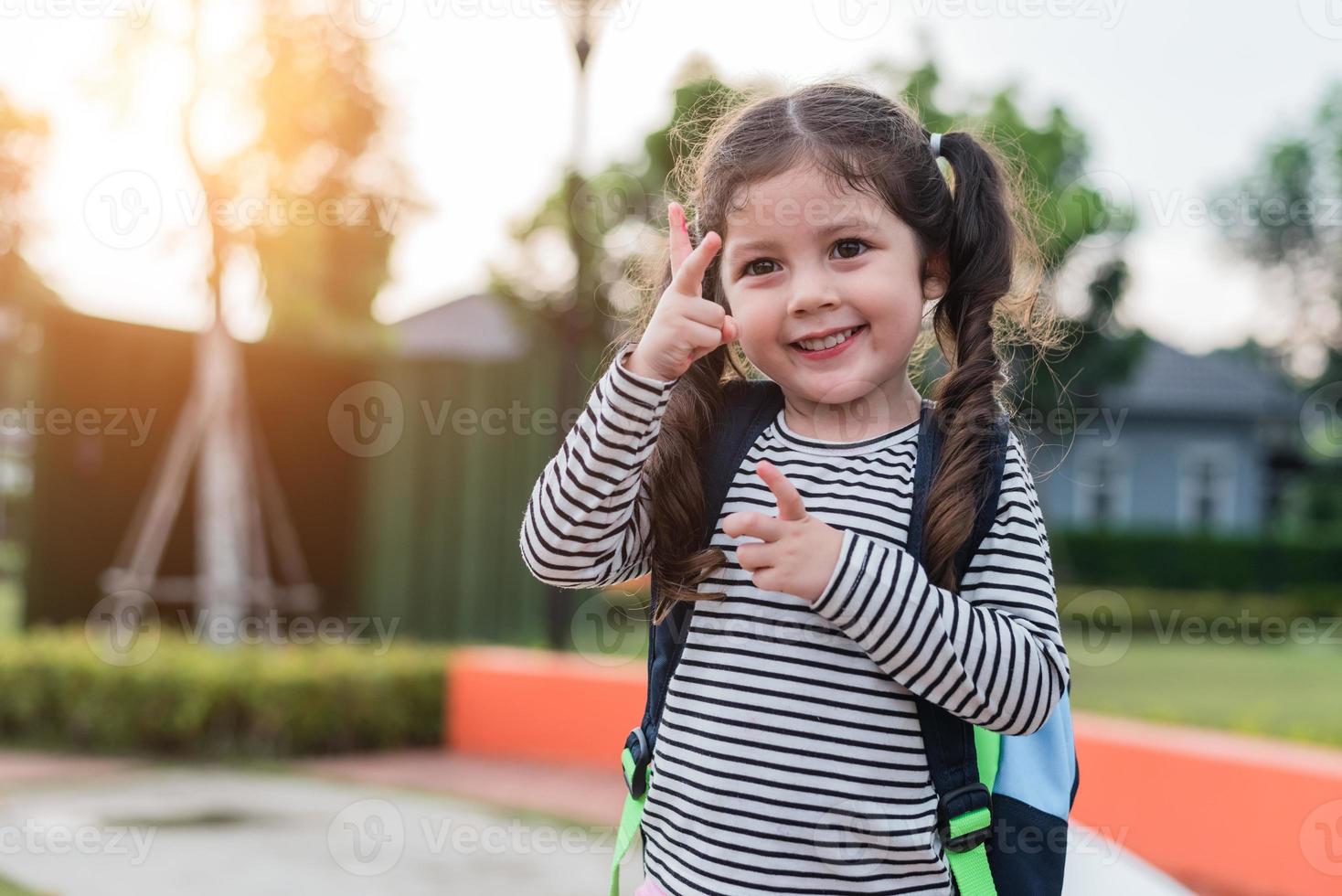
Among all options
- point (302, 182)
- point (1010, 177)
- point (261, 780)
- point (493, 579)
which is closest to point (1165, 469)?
point (493, 579)

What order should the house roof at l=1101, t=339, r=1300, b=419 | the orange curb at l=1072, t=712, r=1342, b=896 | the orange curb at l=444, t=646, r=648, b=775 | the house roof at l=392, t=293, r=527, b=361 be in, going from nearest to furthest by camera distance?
the orange curb at l=1072, t=712, r=1342, b=896 → the orange curb at l=444, t=646, r=648, b=775 → the house roof at l=1101, t=339, r=1300, b=419 → the house roof at l=392, t=293, r=527, b=361

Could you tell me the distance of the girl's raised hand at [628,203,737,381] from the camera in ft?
4.33

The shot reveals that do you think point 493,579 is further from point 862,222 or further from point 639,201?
point 862,222

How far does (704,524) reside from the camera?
146 centimetres

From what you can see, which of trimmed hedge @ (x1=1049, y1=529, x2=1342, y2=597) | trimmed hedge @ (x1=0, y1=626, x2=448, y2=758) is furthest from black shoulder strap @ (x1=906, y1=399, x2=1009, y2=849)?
trimmed hedge @ (x1=1049, y1=529, x2=1342, y2=597)

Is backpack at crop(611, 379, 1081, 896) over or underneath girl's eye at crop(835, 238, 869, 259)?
underneath

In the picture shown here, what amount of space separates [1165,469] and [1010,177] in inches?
1041

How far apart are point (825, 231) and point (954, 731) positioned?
1.87 feet

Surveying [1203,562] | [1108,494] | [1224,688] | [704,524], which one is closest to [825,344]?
[704,524]

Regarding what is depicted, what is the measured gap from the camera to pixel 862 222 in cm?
142

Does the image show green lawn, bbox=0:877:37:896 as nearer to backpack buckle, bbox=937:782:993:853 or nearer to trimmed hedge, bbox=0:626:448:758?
trimmed hedge, bbox=0:626:448:758

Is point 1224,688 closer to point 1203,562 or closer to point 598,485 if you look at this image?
point 598,485

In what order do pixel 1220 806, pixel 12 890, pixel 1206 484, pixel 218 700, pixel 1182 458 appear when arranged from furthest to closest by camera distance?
1. pixel 1206 484
2. pixel 1182 458
3. pixel 218 700
4. pixel 1220 806
5. pixel 12 890

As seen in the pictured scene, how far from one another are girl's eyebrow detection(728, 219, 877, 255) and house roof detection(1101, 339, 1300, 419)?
80.0ft
